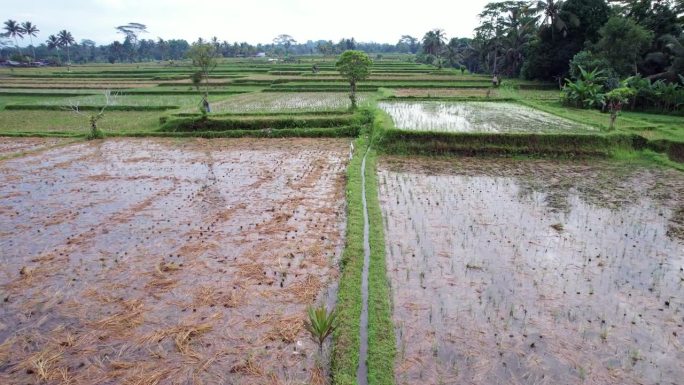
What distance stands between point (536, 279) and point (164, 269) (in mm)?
5704

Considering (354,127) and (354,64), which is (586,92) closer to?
(354,64)

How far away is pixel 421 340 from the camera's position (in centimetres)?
480

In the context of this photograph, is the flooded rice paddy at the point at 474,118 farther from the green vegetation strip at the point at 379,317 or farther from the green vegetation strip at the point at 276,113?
the green vegetation strip at the point at 379,317

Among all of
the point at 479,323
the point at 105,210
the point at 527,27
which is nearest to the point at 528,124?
the point at 479,323

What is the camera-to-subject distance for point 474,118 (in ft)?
55.4

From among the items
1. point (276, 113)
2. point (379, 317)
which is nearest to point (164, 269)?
point (379, 317)

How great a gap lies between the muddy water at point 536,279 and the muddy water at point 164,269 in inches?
56.3

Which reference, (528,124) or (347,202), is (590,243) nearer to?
(347,202)

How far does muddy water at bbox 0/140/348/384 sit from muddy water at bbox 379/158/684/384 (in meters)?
1.43

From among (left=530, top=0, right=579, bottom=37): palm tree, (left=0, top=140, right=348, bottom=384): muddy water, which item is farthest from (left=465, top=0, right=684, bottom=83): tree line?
(left=0, top=140, right=348, bottom=384): muddy water

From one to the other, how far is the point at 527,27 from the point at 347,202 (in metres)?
29.6

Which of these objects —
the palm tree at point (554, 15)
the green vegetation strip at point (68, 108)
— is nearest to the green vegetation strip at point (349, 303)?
the green vegetation strip at point (68, 108)

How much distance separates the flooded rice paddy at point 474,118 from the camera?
14547mm

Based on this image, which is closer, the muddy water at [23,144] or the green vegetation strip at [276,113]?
the muddy water at [23,144]
